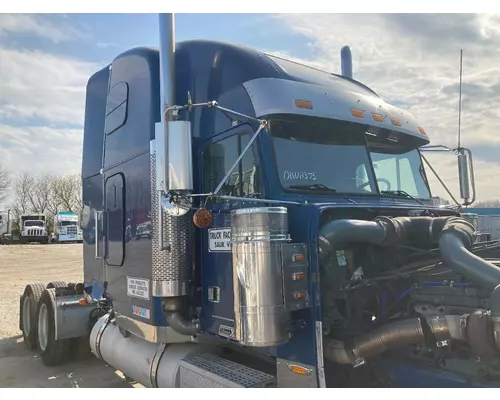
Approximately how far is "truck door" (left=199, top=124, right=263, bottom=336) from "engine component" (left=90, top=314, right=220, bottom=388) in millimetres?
523

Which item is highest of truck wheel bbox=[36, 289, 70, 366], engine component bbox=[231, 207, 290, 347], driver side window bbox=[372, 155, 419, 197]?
driver side window bbox=[372, 155, 419, 197]

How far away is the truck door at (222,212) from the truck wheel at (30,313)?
4.29 m

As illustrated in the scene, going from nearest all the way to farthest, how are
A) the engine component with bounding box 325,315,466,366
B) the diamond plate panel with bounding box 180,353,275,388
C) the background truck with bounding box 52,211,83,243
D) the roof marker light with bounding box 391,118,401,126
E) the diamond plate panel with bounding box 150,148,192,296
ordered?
the engine component with bounding box 325,315,466,366 < the diamond plate panel with bounding box 180,353,275,388 < the diamond plate panel with bounding box 150,148,192,296 < the roof marker light with bounding box 391,118,401,126 < the background truck with bounding box 52,211,83,243

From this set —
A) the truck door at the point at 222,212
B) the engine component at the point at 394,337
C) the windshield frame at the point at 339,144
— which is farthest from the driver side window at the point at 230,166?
the engine component at the point at 394,337

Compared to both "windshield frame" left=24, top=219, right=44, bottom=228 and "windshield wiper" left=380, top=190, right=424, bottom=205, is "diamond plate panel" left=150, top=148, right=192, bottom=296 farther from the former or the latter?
"windshield frame" left=24, top=219, right=44, bottom=228

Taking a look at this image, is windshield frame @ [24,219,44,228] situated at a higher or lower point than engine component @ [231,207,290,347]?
higher

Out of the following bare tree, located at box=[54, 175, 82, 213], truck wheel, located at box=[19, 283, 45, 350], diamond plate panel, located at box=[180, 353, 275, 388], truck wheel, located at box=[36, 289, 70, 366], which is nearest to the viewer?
diamond plate panel, located at box=[180, 353, 275, 388]

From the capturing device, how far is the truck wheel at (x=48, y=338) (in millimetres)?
6484

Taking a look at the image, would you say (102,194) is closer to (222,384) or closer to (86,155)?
(86,155)

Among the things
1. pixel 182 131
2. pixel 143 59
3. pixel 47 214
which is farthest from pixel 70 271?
pixel 47 214

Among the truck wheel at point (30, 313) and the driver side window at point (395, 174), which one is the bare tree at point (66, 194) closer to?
the truck wheel at point (30, 313)

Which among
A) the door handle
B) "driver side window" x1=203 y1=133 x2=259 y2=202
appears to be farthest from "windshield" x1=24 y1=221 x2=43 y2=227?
"driver side window" x1=203 y1=133 x2=259 y2=202

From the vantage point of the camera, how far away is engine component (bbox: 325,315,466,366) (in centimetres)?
309

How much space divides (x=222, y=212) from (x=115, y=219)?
174 centimetres
